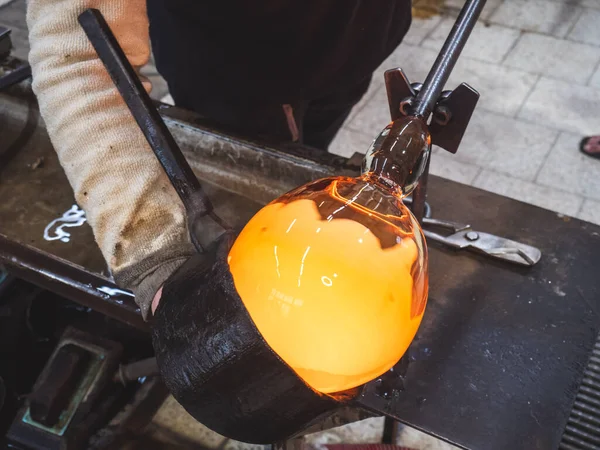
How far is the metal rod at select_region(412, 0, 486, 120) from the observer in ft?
2.27

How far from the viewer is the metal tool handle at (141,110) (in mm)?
727

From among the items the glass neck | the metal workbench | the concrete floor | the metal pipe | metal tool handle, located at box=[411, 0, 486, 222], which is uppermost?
metal tool handle, located at box=[411, 0, 486, 222]

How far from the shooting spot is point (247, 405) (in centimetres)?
54

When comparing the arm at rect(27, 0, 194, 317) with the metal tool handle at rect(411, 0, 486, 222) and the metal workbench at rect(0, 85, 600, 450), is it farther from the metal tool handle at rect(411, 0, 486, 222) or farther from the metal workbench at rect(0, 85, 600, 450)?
the metal tool handle at rect(411, 0, 486, 222)

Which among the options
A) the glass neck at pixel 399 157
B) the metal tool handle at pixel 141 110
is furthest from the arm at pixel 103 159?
the glass neck at pixel 399 157

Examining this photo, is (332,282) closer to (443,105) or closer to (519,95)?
(443,105)

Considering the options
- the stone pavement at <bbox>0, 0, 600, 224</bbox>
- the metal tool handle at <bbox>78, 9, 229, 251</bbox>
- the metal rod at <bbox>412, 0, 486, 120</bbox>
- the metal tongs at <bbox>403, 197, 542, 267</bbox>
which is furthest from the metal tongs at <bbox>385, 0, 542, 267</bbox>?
the stone pavement at <bbox>0, 0, 600, 224</bbox>

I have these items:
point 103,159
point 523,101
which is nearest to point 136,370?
point 103,159

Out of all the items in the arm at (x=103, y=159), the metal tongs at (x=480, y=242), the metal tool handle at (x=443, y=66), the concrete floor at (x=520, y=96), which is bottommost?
the concrete floor at (x=520, y=96)

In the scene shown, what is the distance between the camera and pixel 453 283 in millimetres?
950

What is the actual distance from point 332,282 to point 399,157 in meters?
0.20

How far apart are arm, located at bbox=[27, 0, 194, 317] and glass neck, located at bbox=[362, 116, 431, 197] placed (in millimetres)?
289

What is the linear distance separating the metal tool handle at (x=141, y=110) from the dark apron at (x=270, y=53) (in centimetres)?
31

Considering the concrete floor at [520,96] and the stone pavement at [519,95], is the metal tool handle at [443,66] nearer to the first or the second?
the concrete floor at [520,96]
